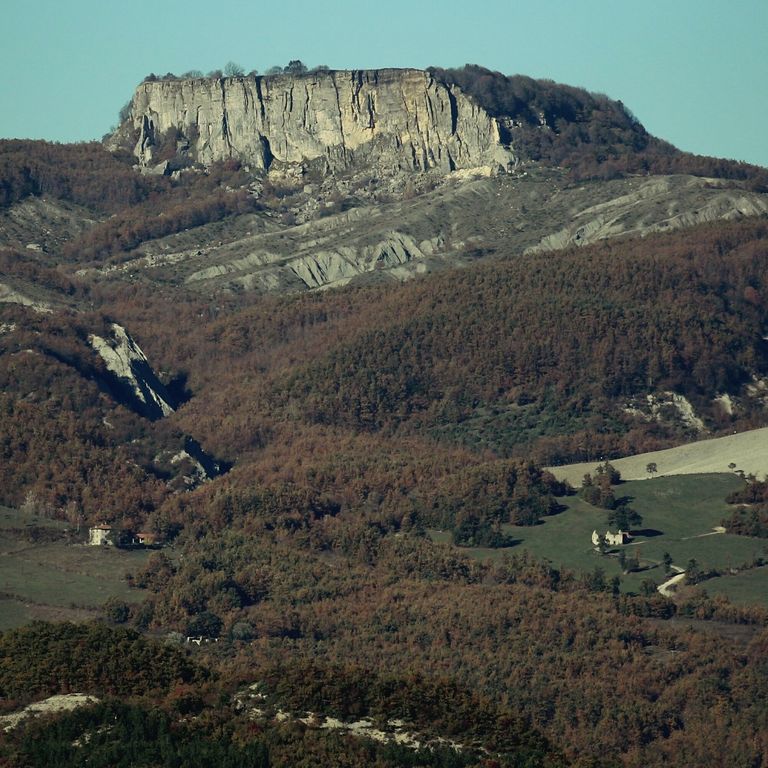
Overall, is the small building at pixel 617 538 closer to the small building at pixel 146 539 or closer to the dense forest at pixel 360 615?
the dense forest at pixel 360 615

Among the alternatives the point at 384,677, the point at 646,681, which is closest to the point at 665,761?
the point at 646,681

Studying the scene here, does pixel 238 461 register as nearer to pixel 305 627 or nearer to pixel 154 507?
pixel 154 507

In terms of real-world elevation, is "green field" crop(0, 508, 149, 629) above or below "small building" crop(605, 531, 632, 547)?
above

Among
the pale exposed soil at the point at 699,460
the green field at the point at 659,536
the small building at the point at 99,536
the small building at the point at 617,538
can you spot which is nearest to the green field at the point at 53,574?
the small building at the point at 99,536

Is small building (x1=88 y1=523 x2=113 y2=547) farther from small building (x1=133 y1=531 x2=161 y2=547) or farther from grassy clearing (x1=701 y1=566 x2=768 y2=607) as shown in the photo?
grassy clearing (x1=701 y1=566 x2=768 y2=607)

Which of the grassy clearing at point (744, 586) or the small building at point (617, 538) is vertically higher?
the small building at point (617, 538)

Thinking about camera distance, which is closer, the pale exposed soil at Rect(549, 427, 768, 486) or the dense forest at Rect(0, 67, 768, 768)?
the dense forest at Rect(0, 67, 768, 768)

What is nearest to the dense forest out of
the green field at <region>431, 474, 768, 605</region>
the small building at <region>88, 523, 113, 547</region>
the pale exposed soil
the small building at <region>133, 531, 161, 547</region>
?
the small building at <region>133, 531, 161, 547</region>

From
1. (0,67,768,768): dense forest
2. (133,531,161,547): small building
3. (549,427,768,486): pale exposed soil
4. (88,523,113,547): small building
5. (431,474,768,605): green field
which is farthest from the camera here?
(549,427,768,486): pale exposed soil
